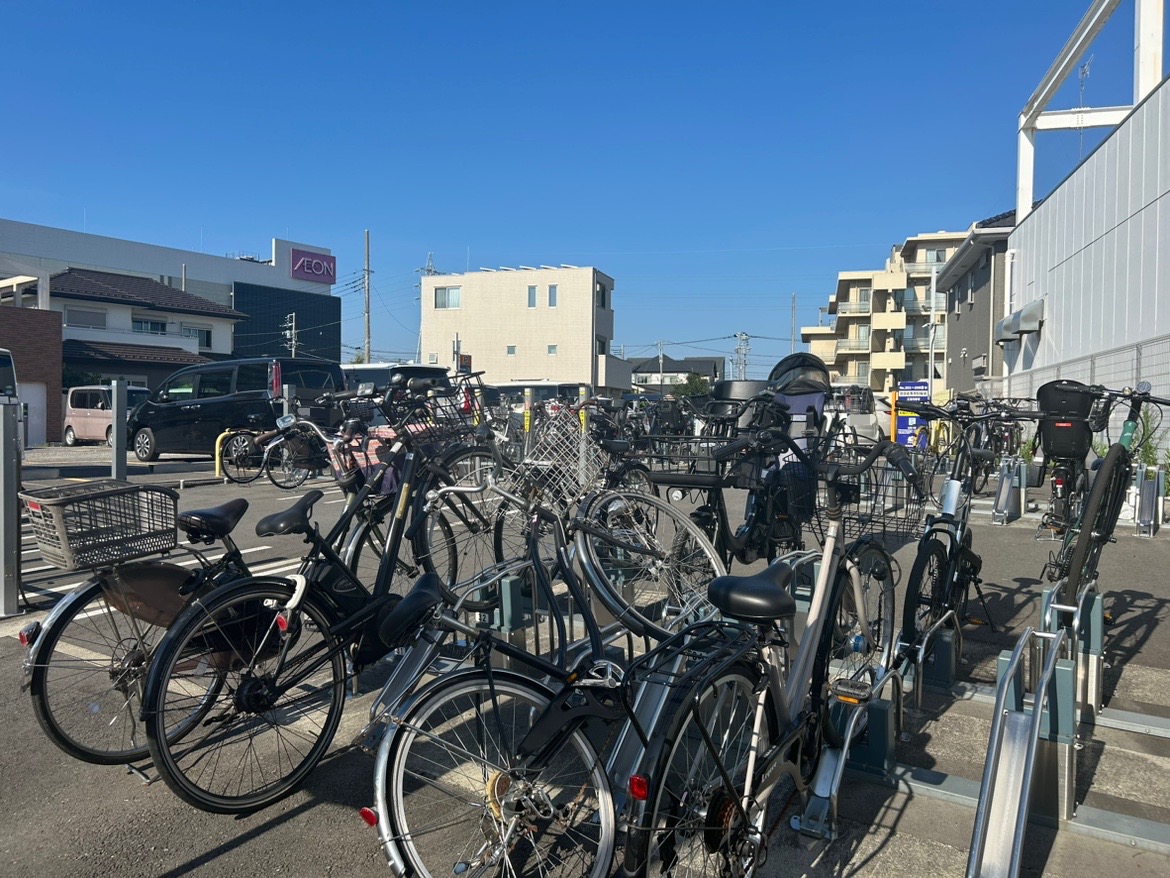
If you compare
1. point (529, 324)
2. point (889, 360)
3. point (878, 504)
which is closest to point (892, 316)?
point (889, 360)

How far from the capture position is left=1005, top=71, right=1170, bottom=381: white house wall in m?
12.1

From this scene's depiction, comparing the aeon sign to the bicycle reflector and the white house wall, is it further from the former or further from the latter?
the bicycle reflector

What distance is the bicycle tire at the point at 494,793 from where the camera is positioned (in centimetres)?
207

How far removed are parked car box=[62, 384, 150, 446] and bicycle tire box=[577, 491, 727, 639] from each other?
2047 centimetres

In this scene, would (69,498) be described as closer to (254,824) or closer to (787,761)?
(254,824)

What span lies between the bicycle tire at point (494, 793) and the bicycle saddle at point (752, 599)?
51 cm

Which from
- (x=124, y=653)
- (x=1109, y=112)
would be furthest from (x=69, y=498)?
(x=1109, y=112)

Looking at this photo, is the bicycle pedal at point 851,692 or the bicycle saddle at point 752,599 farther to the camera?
the bicycle pedal at point 851,692

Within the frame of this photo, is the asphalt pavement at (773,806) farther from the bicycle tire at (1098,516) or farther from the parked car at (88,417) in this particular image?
the parked car at (88,417)

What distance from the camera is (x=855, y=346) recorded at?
54781mm

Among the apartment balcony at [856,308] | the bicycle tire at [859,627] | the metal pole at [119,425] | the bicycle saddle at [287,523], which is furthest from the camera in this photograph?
the apartment balcony at [856,308]

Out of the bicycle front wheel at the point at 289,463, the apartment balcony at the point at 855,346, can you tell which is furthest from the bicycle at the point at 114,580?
the apartment balcony at the point at 855,346

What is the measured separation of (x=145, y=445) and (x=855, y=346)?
48.4m

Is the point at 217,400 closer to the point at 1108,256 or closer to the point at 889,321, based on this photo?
the point at 1108,256
